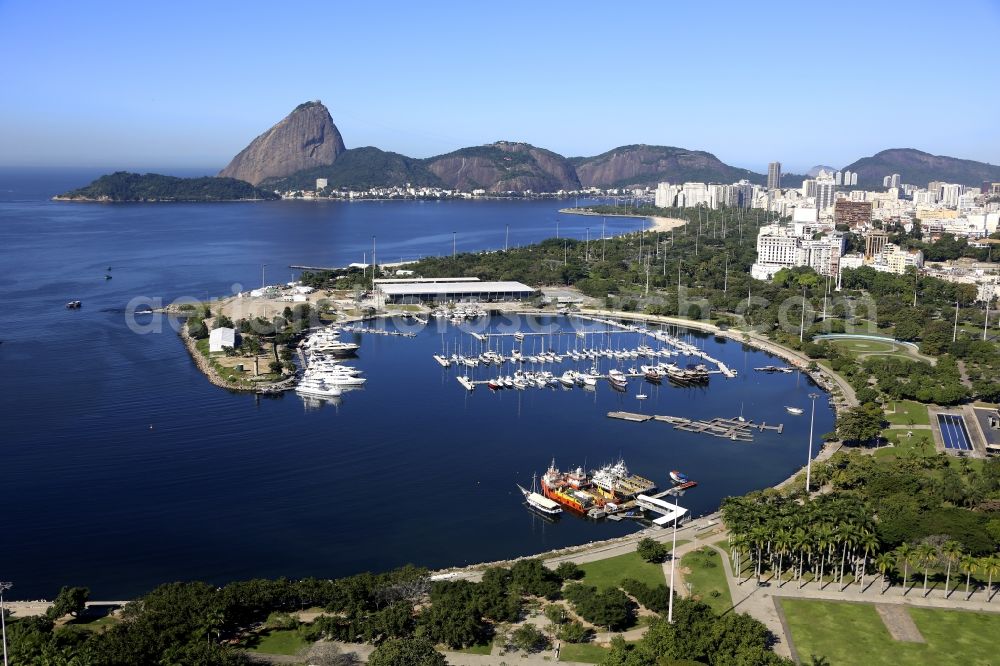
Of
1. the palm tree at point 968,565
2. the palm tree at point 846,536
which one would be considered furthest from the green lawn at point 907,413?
the palm tree at point 846,536

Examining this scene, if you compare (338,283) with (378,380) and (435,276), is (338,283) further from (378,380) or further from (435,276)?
(378,380)

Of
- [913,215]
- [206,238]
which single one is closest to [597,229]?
[913,215]

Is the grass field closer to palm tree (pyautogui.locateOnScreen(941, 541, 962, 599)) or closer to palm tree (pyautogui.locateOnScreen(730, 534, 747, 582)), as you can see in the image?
palm tree (pyautogui.locateOnScreen(941, 541, 962, 599))

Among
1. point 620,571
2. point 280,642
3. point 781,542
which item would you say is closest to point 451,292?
point 620,571

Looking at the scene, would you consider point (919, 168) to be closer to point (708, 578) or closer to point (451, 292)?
point (451, 292)

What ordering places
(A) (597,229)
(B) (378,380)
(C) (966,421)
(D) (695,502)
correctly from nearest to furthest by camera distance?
(D) (695,502)
(C) (966,421)
(B) (378,380)
(A) (597,229)
